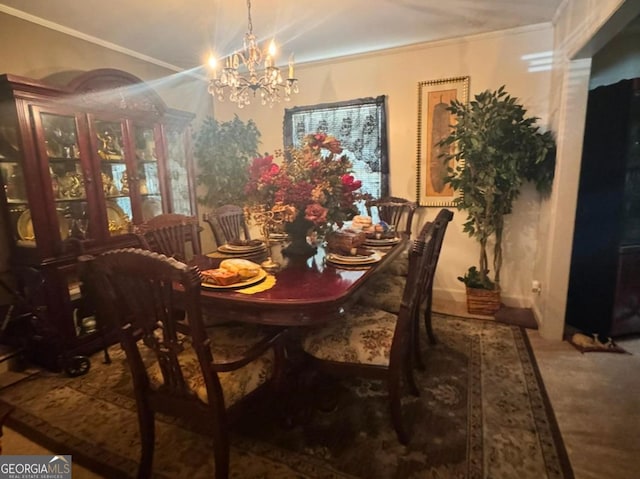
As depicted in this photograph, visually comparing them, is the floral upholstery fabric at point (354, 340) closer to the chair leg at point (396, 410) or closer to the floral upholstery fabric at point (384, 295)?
the chair leg at point (396, 410)

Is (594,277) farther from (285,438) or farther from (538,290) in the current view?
(285,438)

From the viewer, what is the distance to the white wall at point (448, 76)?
3.00m

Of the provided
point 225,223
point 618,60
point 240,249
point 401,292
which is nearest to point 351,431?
point 401,292

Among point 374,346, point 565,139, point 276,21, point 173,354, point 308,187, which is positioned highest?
point 276,21

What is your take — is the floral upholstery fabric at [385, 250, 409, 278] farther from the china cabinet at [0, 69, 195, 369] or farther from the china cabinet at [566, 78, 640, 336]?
the china cabinet at [0, 69, 195, 369]

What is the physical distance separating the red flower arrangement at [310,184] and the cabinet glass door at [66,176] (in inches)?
57.9

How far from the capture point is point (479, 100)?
280cm

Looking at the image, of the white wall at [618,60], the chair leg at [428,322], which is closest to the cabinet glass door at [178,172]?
the chair leg at [428,322]

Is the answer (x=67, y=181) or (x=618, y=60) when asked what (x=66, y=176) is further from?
(x=618, y=60)

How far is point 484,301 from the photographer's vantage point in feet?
10.1

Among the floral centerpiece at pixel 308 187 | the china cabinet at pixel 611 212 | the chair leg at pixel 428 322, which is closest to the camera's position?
the floral centerpiece at pixel 308 187

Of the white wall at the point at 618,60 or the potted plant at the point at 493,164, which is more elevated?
the white wall at the point at 618,60

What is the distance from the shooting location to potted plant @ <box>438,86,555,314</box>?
2.71 metres

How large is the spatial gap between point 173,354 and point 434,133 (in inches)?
118
